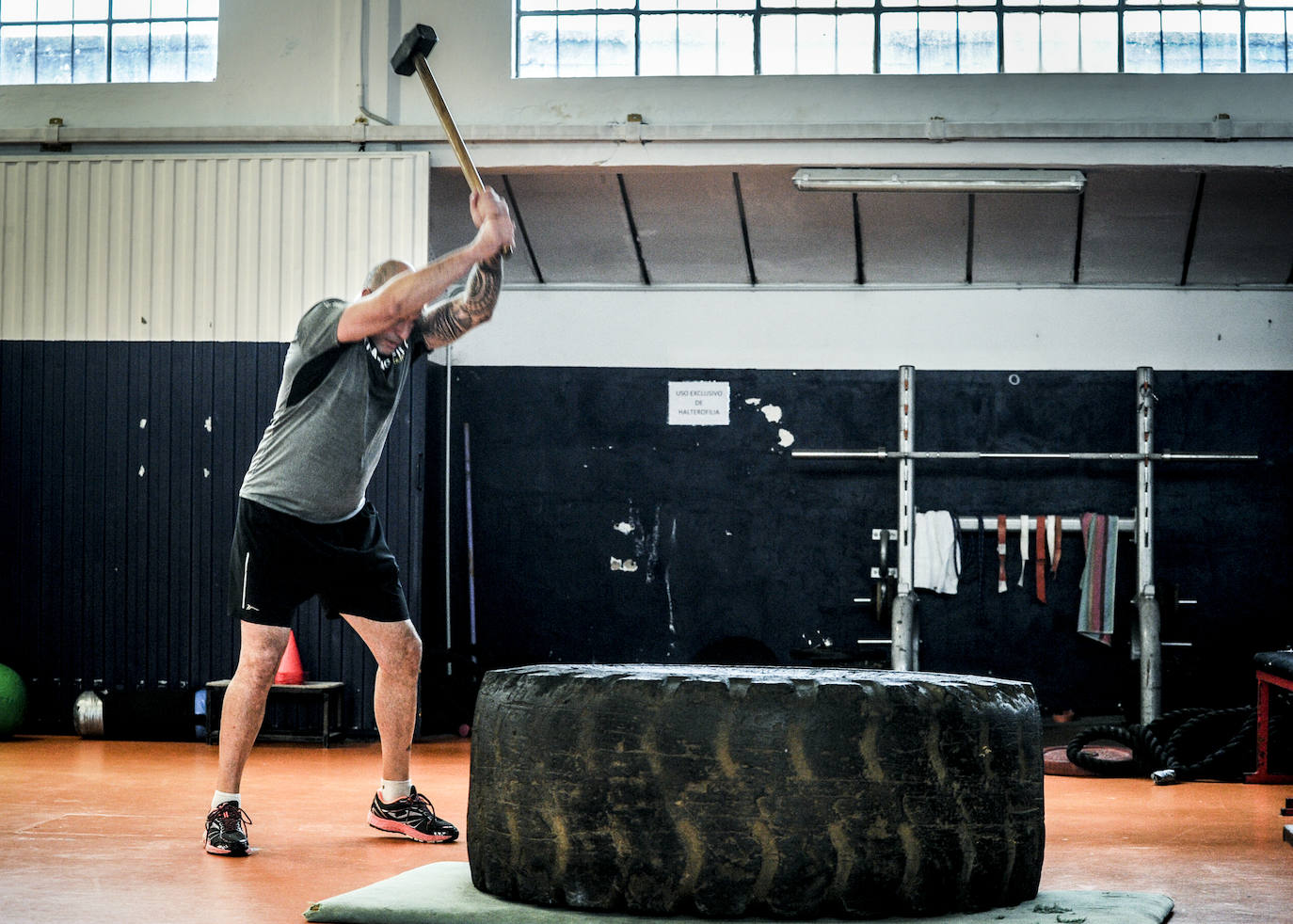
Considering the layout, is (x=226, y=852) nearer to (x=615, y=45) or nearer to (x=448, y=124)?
(x=448, y=124)

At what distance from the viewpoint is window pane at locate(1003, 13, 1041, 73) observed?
18.9 feet

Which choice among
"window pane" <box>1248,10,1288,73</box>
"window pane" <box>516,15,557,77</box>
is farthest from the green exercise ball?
"window pane" <box>1248,10,1288,73</box>

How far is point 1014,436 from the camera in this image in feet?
20.9

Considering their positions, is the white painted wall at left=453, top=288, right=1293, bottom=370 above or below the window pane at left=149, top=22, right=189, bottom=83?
below

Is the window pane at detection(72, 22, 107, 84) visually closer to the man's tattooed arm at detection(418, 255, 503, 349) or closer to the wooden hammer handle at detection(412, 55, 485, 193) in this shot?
the wooden hammer handle at detection(412, 55, 485, 193)

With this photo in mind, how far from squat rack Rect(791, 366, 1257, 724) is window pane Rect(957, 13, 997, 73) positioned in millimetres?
1328

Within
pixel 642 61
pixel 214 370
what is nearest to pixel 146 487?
pixel 214 370

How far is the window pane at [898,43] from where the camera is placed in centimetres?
585

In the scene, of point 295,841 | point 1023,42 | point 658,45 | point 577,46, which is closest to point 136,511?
point 577,46

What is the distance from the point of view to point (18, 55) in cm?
619

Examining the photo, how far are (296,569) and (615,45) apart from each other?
364 cm

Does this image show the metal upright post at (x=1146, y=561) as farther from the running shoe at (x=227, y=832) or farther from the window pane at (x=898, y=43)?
the running shoe at (x=227, y=832)

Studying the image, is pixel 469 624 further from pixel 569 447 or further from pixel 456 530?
pixel 569 447

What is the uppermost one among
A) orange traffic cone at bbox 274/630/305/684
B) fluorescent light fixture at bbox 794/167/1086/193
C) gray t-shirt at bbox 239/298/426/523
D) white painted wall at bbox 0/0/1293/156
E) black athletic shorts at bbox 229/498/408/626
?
white painted wall at bbox 0/0/1293/156
